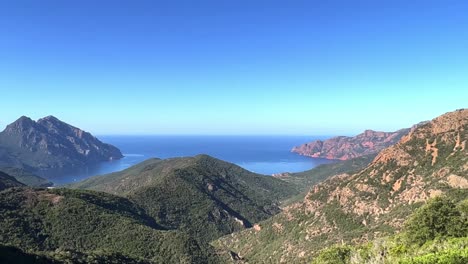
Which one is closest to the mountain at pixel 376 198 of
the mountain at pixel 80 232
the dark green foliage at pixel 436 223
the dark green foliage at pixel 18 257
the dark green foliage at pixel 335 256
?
the mountain at pixel 80 232

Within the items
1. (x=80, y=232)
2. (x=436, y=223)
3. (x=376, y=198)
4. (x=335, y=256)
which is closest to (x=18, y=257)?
(x=80, y=232)

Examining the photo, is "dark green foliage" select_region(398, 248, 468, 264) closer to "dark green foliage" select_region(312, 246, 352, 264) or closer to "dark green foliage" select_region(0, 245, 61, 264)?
"dark green foliage" select_region(312, 246, 352, 264)

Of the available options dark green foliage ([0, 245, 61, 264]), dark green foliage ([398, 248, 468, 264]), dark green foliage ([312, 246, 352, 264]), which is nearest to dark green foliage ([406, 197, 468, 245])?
dark green foliage ([312, 246, 352, 264])

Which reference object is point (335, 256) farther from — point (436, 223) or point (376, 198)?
point (376, 198)

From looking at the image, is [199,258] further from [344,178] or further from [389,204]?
[344,178]

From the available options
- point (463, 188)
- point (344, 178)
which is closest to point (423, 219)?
point (463, 188)
